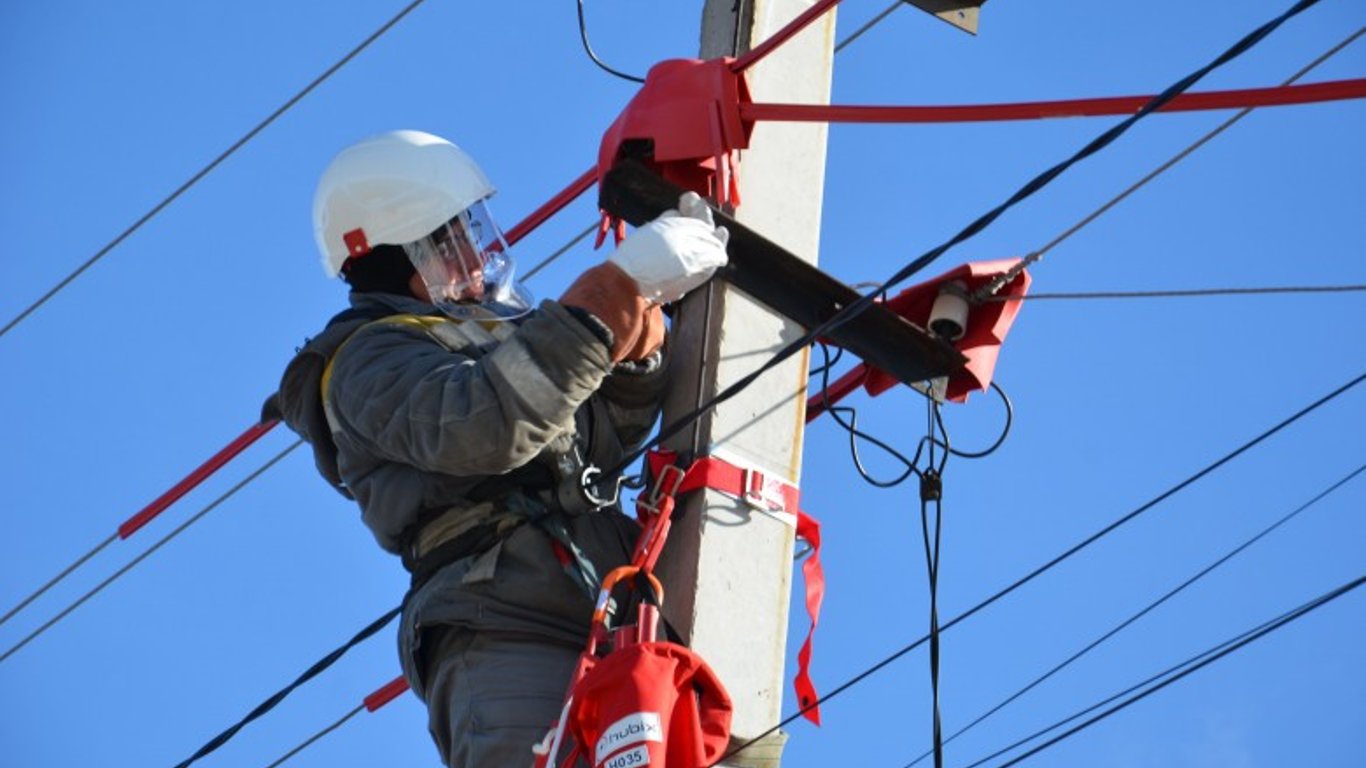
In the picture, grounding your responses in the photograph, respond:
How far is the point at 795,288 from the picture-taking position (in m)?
5.66

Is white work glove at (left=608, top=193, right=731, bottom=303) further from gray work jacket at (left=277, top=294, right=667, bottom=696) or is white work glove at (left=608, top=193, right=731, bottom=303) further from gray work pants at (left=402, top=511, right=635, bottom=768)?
gray work pants at (left=402, top=511, right=635, bottom=768)

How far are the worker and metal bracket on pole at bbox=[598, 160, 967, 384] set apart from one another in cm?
20

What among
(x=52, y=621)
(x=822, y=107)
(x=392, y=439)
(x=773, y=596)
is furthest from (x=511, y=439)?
(x=52, y=621)

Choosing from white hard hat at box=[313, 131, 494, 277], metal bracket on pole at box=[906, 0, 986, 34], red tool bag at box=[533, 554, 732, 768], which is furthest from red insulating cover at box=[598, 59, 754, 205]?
metal bracket on pole at box=[906, 0, 986, 34]

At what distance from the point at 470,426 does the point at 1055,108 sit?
4.23 ft

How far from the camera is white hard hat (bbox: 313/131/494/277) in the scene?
602 centimetres

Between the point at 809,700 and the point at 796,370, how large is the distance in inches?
27.3

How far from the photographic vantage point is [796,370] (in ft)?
18.5

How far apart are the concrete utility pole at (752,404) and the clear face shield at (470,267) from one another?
426mm

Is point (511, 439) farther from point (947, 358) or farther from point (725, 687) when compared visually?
point (947, 358)

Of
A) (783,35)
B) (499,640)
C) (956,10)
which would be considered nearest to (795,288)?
(783,35)

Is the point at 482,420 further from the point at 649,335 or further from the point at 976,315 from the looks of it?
the point at 976,315

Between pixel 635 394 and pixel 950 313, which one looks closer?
pixel 635 394

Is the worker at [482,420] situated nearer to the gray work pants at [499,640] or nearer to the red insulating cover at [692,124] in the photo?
the gray work pants at [499,640]
